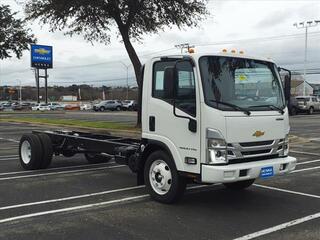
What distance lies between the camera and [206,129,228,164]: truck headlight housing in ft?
22.9

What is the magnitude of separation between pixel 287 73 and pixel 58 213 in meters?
4.27

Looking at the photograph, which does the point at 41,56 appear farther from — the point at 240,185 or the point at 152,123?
the point at 152,123

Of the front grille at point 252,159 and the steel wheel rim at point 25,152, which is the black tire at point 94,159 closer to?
the steel wheel rim at point 25,152

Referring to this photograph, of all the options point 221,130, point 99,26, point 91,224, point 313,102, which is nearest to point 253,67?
point 221,130

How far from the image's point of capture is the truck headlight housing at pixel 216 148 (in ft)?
22.9

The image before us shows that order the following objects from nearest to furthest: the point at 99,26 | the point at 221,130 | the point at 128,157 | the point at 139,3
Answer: the point at 221,130 < the point at 128,157 < the point at 139,3 < the point at 99,26

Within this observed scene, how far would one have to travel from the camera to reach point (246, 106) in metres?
7.27

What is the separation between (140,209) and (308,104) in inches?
1611

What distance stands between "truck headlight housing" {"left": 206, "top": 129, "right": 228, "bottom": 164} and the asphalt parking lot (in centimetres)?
83

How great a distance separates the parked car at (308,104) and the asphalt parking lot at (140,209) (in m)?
35.7

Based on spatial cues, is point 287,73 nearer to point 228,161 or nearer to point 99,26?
point 228,161

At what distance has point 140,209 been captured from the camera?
7.41 meters

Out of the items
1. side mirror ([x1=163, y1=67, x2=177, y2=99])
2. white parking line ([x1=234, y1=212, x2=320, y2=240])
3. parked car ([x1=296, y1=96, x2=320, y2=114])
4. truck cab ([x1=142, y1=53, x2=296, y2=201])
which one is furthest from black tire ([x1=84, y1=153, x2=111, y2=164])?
parked car ([x1=296, y1=96, x2=320, y2=114])

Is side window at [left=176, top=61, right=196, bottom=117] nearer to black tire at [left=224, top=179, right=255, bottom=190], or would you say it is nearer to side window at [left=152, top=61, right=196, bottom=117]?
side window at [left=152, top=61, right=196, bottom=117]
